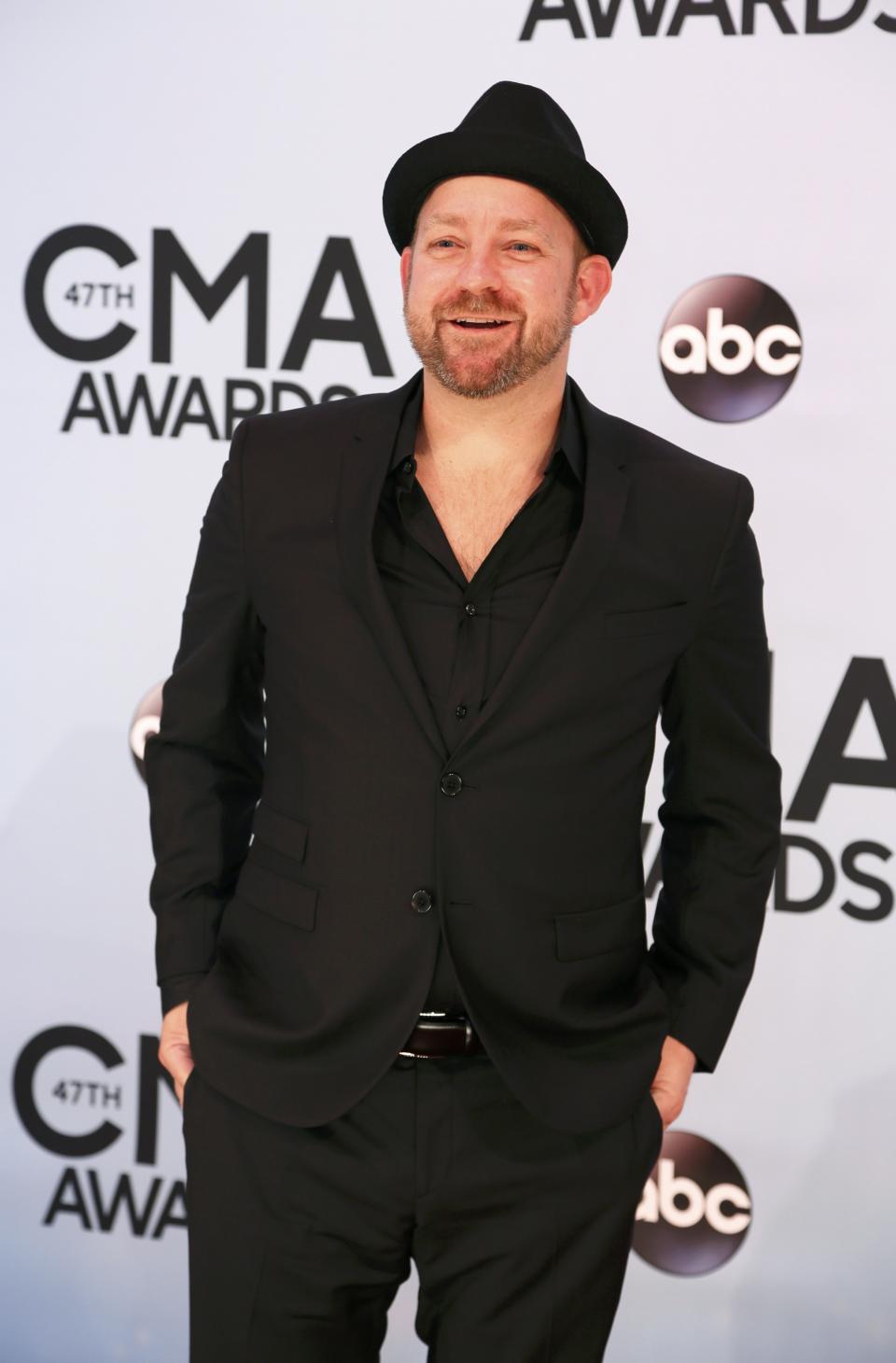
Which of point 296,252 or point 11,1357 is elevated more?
point 296,252

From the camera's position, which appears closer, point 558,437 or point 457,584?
point 457,584

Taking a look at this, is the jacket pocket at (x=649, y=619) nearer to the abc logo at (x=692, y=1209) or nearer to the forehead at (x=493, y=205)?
the forehead at (x=493, y=205)

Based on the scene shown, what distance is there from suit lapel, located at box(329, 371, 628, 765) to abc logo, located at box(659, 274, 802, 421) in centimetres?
65

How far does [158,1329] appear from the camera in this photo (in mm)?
2613

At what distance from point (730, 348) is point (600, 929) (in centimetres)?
108

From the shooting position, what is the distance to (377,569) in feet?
4.79

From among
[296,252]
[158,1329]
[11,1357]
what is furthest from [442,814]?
[11,1357]

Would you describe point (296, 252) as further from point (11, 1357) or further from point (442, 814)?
point (11, 1357)

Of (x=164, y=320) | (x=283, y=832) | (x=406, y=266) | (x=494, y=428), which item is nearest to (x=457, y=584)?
(x=494, y=428)

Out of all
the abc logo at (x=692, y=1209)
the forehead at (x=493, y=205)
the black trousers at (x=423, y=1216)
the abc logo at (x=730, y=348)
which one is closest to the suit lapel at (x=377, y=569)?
the forehead at (x=493, y=205)

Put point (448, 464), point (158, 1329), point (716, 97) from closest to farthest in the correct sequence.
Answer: point (448, 464) < point (716, 97) < point (158, 1329)

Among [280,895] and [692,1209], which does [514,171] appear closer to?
[280,895]

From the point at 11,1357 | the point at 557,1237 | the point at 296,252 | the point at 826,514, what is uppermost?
the point at 296,252

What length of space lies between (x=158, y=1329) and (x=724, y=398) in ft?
6.37
